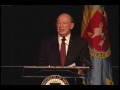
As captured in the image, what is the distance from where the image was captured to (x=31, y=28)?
205 inches

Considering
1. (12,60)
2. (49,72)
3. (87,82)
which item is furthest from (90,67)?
(12,60)

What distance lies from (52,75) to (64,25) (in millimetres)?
689

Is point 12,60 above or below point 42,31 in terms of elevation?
below

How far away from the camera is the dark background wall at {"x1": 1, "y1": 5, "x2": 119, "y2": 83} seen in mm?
5180

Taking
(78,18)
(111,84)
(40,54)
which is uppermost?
(78,18)

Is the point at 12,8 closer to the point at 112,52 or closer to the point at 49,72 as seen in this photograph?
the point at 49,72

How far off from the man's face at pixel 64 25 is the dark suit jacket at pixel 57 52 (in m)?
0.10

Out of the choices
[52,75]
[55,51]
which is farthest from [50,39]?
[52,75]

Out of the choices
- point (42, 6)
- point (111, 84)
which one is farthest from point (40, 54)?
point (111, 84)

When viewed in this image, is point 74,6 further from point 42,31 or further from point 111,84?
point 111,84

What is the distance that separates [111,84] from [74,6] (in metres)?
1.14

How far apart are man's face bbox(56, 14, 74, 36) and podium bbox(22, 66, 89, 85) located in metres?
0.48

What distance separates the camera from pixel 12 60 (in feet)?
16.9

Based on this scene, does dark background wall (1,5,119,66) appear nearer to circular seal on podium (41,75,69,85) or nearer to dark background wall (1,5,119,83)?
dark background wall (1,5,119,83)
